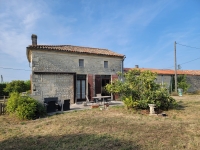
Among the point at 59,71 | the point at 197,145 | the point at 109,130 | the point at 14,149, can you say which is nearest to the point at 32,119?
the point at 14,149

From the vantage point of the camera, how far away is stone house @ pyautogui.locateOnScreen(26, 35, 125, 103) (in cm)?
1273

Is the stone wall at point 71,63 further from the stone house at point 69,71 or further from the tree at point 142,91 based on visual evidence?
the tree at point 142,91

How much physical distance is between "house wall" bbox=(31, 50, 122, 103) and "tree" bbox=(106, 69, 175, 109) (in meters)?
5.32

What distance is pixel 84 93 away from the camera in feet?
48.5

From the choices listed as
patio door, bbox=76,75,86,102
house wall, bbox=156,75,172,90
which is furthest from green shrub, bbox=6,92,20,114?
house wall, bbox=156,75,172,90

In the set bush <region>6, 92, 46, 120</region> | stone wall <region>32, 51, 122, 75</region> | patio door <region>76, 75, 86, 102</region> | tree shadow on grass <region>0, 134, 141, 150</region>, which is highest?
stone wall <region>32, 51, 122, 75</region>

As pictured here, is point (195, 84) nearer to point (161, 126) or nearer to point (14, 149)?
point (161, 126)

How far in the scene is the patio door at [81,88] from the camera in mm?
14445

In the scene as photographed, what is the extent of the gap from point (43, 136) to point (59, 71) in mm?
8508

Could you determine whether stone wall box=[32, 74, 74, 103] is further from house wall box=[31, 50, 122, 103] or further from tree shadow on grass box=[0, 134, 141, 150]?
tree shadow on grass box=[0, 134, 141, 150]

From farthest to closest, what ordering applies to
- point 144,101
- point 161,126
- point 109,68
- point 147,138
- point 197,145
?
point 109,68 < point 144,101 < point 161,126 < point 147,138 < point 197,145

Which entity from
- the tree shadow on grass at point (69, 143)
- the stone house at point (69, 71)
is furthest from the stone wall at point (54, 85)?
the tree shadow on grass at point (69, 143)

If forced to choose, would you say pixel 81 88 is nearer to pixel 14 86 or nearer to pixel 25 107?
pixel 25 107

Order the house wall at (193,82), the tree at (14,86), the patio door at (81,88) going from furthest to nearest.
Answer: the house wall at (193,82), the tree at (14,86), the patio door at (81,88)
